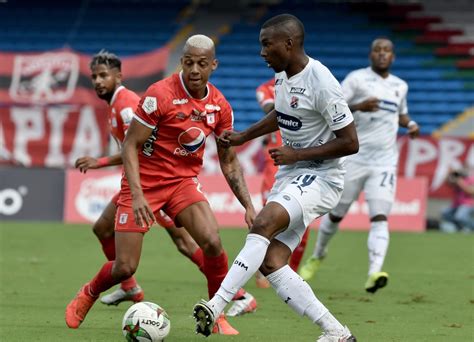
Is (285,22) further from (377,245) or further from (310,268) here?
(310,268)

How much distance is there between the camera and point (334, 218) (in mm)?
11586

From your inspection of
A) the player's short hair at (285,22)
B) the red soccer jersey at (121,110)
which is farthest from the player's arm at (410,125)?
the player's short hair at (285,22)

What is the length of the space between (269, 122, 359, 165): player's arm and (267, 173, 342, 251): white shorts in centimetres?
20

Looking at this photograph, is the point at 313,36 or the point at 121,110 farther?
the point at 313,36

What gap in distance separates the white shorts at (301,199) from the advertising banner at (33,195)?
13.2 metres

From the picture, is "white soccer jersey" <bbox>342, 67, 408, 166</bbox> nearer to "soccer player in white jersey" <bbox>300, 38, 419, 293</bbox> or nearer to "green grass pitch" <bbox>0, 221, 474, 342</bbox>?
"soccer player in white jersey" <bbox>300, 38, 419, 293</bbox>

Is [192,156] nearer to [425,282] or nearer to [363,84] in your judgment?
[363,84]

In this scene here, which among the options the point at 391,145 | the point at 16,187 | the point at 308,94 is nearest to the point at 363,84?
the point at 391,145

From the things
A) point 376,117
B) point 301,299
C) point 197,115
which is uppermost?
point 197,115

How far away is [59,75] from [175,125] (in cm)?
1569

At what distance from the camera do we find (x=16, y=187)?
19.8 m

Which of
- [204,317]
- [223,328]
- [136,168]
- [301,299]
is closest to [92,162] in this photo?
[136,168]

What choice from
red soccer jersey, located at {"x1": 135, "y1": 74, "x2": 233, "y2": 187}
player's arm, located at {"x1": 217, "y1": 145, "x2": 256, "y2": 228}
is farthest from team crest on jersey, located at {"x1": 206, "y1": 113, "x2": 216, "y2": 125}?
player's arm, located at {"x1": 217, "y1": 145, "x2": 256, "y2": 228}

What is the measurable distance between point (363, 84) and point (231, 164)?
3.74m
